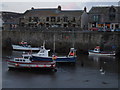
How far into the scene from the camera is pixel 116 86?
68.1 ft

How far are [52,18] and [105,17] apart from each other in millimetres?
10938

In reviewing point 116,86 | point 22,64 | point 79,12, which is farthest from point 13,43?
point 116,86

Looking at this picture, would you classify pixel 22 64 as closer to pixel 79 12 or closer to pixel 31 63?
pixel 31 63

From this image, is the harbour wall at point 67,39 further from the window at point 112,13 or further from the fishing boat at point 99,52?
the window at point 112,13

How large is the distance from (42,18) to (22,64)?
26811 millimetres

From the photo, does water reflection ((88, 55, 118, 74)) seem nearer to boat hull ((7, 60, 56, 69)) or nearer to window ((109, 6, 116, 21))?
boat hull ((7, 60, 56, 69))

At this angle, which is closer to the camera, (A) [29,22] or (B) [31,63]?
(B) [31,63]

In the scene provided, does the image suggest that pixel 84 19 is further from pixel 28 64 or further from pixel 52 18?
pixel 28 64

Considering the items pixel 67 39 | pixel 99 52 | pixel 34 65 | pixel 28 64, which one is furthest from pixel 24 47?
pixel 34 65

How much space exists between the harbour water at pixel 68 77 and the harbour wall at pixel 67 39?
9569mm

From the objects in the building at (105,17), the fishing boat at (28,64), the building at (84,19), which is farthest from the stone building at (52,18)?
the fishing boat at (28,64)

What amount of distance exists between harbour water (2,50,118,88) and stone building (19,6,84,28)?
71.1 ft

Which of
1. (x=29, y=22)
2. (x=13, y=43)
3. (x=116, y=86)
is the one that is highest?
(x=29, y=22)

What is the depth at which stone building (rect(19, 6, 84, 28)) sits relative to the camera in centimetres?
5031
